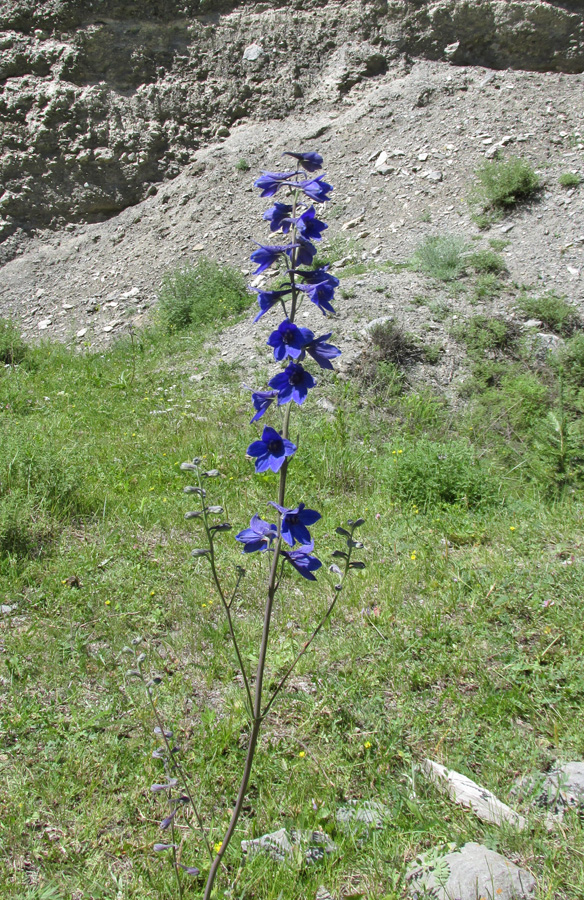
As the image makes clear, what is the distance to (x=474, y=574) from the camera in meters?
3.42

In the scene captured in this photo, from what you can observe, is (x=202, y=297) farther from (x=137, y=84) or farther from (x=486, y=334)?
(x=137, y=84)

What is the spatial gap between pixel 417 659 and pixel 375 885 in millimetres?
1157

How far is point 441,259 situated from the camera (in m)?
7.98

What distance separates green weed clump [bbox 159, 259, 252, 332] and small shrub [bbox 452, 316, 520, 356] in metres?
3.59

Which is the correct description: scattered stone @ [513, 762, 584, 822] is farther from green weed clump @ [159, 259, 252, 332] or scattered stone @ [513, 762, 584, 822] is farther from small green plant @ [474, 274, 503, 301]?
green weed clump @ [159, 259, 252, 332]

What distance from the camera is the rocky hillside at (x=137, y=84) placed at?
41.4 feet

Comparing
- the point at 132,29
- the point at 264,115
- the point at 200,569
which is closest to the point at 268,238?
the point at 264,115

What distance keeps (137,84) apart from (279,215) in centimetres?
1404

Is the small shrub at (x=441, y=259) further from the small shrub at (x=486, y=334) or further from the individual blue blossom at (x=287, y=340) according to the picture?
the individual blue blossom at (x=287, y=340)

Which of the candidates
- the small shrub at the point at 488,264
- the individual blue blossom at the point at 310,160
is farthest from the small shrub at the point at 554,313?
the individual blue blossom at the point at 310,160

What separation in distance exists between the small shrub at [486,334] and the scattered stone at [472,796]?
5.19m

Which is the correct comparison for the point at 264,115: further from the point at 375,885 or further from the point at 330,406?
the point at 375,885

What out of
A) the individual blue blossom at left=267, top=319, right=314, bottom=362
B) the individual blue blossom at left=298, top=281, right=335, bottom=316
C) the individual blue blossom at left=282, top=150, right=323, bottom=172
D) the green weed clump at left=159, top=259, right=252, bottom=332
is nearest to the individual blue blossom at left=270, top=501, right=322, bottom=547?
the individual blue blossom at left=267, top=319, right=314, bottom=362

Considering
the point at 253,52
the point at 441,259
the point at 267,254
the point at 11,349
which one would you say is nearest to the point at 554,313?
the point at 441,259
